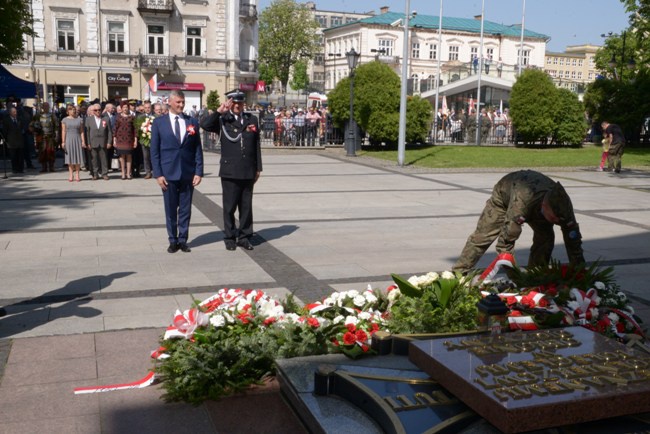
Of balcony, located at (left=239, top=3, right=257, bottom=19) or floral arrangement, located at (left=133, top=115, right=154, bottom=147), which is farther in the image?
balcony, located at (left=239, top=3, right=257, bottom=19)

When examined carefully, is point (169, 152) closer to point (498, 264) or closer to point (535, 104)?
point (498, 264)

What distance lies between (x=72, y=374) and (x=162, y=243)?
4742mm

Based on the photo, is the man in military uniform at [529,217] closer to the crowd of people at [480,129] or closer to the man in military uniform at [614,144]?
the man in military uniform at [614,144]

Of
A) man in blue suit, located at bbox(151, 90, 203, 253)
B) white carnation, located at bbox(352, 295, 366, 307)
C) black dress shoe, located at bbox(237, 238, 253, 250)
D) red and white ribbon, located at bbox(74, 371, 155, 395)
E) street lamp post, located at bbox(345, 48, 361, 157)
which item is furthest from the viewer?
street lamp post, located at bbox(345, 48, 361, 157)

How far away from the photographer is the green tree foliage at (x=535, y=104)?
98.5 ft

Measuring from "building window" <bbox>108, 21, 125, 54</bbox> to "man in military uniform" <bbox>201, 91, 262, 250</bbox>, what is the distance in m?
45.7

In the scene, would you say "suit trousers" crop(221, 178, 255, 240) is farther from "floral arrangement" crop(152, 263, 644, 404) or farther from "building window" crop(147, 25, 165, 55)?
"building window" crop(147, 25, 165, 55)

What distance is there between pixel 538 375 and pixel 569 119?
95.6 feet

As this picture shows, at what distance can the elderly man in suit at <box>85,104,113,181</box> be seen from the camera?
643 inches

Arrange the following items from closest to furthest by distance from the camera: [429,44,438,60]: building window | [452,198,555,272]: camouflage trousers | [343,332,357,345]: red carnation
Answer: [343,332,357,345]: red carnation < [452,198,555,272]: camouflage trousers < [429,44,438,60]: building window

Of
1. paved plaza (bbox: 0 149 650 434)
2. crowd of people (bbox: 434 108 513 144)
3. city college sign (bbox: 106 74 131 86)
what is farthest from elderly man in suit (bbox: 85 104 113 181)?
city college sign (bbox: 106 74 131 86)

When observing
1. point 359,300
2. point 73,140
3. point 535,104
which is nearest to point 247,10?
point 535,104

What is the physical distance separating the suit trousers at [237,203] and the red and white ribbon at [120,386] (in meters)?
4.57

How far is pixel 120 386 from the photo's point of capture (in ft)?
15.0
